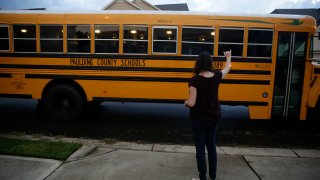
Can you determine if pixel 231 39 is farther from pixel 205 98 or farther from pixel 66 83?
pixel 66 83

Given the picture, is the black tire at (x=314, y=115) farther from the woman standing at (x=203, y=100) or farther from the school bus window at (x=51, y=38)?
the school bus window at (x=51, y=38)

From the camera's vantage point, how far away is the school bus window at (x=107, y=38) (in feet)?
24.6

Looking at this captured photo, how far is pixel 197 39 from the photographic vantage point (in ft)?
24.1

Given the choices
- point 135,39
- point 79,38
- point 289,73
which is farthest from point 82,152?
point 289,73

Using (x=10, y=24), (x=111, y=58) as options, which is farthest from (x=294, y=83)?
(x=10, y=24)

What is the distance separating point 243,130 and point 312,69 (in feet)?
6.82

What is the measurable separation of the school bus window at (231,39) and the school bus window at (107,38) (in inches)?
93.7

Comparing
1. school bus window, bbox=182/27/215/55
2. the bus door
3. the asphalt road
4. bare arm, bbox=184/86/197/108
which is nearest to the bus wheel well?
the asphalt road

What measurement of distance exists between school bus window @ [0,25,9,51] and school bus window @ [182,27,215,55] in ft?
13.9

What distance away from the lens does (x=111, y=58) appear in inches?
299

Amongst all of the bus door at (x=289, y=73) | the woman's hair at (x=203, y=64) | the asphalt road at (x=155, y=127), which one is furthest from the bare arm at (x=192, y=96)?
the bus door at (x=289, y=73)

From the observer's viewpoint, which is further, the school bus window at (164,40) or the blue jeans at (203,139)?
the school bus window at (164,40)

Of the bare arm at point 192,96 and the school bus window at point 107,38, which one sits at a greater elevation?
the school bus window at point 107,38

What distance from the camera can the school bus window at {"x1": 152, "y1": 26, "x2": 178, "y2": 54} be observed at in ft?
24.2
